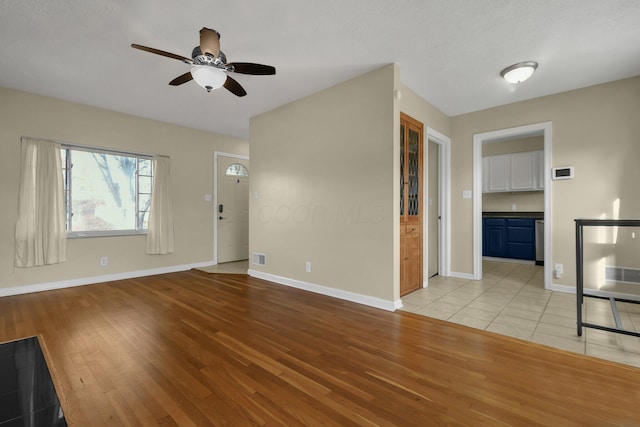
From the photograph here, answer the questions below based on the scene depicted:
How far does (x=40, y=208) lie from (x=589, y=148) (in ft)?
23.6

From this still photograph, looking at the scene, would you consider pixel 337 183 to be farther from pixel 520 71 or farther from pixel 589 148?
pixel 589 148

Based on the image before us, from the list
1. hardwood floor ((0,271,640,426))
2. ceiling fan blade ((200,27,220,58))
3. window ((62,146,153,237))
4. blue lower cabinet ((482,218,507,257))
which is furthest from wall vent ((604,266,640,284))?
window ((62,146,153,237))

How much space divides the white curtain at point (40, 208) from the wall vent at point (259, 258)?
261 centimetres

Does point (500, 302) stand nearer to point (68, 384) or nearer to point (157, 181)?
→ point (68, 384)

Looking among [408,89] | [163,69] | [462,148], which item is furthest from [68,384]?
[462,148]

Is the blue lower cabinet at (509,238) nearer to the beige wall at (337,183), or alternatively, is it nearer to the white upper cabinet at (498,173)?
the white upper cabinet at (498,173)

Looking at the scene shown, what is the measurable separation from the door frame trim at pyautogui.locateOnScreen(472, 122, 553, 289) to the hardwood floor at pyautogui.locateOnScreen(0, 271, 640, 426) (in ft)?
7.08

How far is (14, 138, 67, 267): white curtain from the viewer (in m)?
3.65

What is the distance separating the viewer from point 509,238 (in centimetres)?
574

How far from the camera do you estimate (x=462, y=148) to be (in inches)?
179

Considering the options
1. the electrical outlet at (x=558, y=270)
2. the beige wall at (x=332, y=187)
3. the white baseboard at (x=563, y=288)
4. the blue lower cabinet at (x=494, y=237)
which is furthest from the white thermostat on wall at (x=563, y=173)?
the beige wall at (x=332, y=187)

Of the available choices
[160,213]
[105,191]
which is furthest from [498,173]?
[105,191]

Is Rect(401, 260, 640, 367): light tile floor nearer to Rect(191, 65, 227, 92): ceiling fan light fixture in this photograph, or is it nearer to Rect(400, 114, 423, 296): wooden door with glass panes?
Rect(400, 114, 423, 296): wooden door with glass panes

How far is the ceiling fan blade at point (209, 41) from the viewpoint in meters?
2.02
